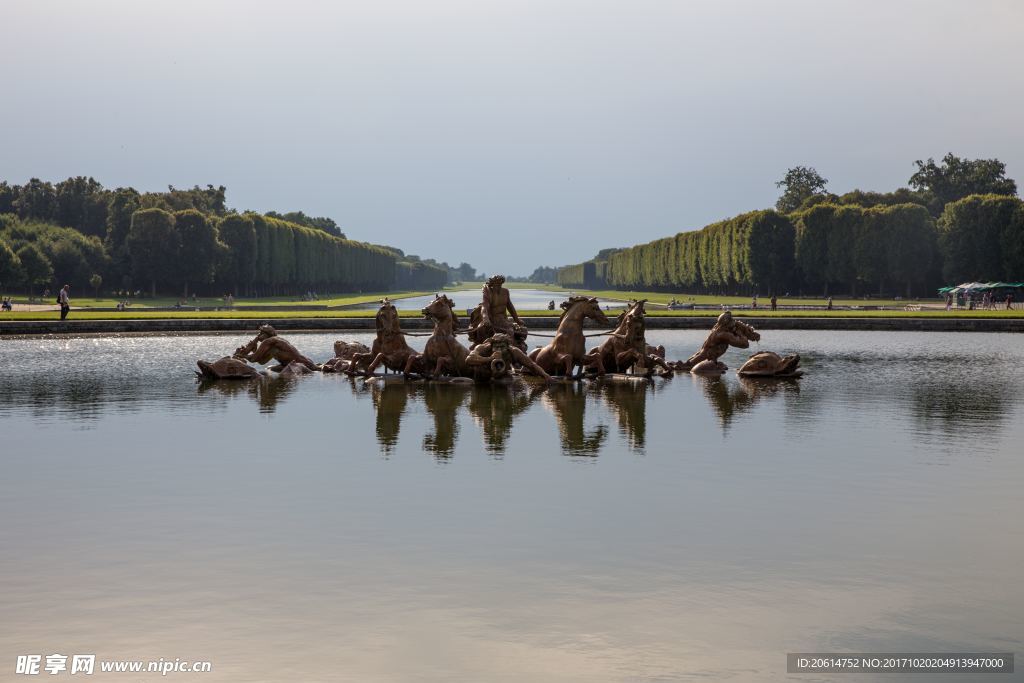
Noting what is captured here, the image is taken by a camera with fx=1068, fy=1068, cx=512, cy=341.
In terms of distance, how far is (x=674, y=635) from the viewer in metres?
5.75

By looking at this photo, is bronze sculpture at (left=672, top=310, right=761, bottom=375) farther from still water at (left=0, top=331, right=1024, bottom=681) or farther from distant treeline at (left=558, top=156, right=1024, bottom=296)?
distant treeline at (left=558, top=156, right=1024, bottom=296)

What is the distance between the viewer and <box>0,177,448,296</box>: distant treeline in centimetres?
7762

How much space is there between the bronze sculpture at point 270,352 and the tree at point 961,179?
10002cm

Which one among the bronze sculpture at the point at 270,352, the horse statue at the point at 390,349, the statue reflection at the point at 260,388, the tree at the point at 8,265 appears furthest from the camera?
the tree at the point at 8,265

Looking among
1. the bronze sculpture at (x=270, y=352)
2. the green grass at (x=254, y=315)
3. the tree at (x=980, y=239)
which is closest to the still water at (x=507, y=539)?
the bronze sculpture at (x=270, y=352)

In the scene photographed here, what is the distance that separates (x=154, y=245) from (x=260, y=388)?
2489 inches

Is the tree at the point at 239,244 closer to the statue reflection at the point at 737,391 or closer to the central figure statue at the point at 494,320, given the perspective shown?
the central figure statue at the point at 494,320

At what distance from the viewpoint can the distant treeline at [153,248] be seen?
77.6 meters

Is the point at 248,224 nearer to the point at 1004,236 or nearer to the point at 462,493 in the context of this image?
the point at 1004,236

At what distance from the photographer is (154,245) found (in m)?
77.8

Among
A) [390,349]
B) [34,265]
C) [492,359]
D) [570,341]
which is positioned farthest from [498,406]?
[34,265]

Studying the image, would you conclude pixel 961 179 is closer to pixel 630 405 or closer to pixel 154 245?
pixel 154 245

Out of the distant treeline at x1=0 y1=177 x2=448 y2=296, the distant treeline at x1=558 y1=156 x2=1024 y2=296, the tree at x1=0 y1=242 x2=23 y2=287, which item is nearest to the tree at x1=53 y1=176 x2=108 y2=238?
the distant treeline at x1=0 y1=177 x2=448 y2=296

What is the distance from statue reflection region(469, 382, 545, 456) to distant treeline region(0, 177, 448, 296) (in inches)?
2483
